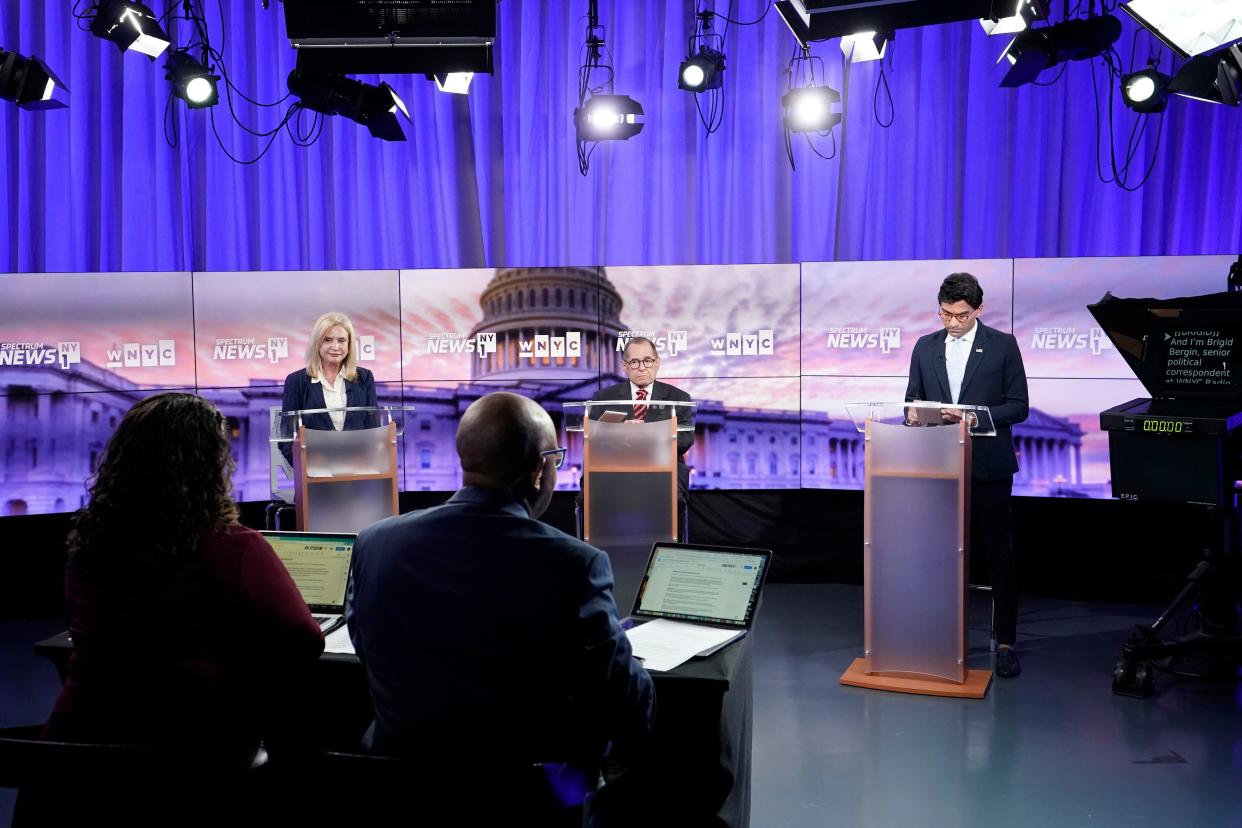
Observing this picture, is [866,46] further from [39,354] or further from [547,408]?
[39,354]

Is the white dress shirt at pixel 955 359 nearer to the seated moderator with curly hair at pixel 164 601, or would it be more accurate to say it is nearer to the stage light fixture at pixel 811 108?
the stage light fixture at pixel 811 108

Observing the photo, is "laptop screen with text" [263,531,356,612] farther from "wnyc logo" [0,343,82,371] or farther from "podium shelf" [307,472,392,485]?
"wnyc logo" [0,343,82,371]

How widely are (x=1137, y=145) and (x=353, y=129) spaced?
4.95 m

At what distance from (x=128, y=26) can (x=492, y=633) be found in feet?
17.0

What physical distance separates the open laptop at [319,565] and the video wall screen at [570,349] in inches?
145

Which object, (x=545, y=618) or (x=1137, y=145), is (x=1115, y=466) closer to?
(x=1137, y=145)

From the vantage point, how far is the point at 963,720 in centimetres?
439

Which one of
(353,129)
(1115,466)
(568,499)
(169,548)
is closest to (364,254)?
(353,129)

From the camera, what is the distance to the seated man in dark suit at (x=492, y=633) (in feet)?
6.70

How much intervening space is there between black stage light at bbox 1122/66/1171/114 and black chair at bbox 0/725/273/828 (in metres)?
5.90

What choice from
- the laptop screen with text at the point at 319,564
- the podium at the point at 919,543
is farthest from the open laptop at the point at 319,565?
the podium at the point at 919,543

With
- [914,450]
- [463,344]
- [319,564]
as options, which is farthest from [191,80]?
[914,450]

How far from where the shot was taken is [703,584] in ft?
9.61

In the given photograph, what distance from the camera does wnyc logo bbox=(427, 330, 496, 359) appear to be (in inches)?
268
